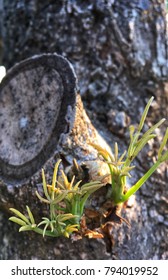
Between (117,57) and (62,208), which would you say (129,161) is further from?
(117,57)

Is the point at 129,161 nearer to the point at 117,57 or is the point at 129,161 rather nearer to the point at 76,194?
the point at 76,194

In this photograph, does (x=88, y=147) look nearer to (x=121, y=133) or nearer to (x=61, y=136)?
(x=61, y=136)

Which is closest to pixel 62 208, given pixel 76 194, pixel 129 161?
pixel 76 194

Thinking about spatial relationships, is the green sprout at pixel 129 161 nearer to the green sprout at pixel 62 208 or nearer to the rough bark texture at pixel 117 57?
the green sprout at pixel 62 208

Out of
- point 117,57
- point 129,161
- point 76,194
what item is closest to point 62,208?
point 76,194

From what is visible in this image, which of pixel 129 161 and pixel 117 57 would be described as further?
pixel 117 57

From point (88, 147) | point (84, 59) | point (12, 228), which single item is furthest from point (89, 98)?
point (12, 228)

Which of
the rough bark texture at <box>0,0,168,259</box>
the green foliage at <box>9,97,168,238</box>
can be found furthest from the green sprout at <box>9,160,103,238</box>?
the rough bark texture at <box>0,0,168,259</box>

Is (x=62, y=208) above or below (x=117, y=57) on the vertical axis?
below
